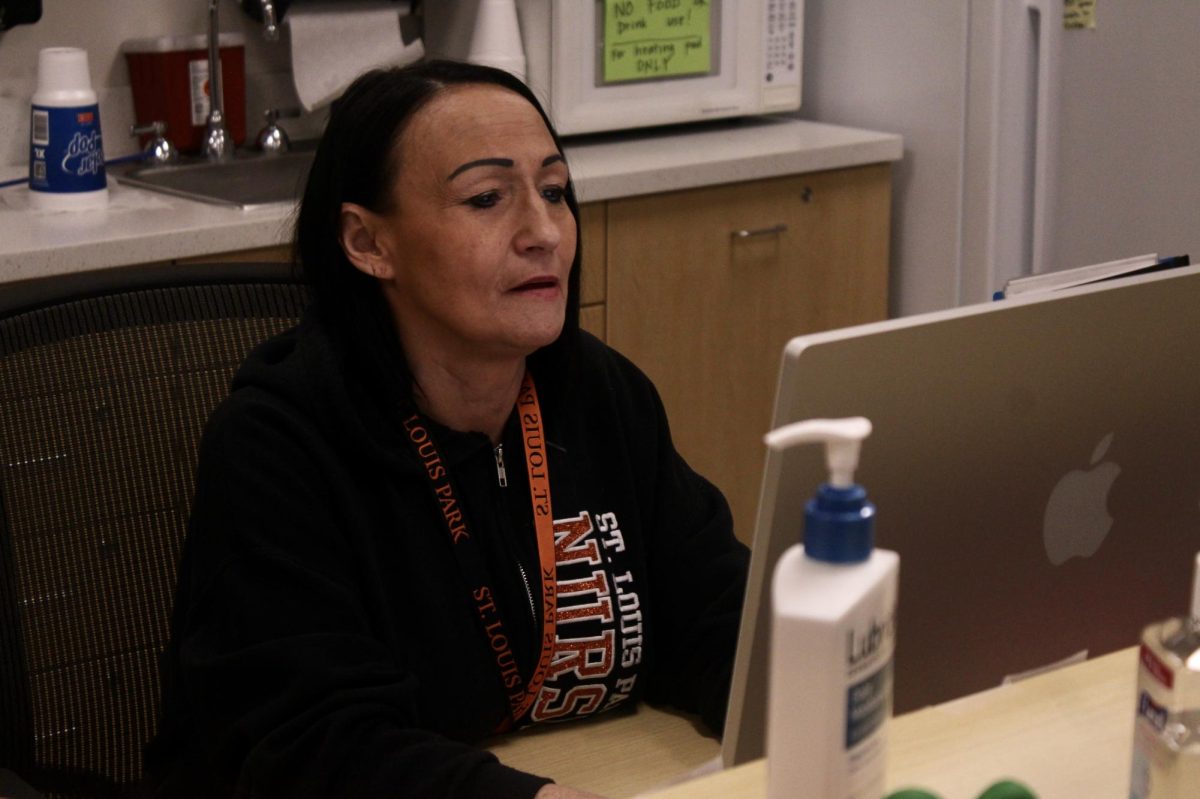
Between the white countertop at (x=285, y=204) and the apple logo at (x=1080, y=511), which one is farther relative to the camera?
the white countertop at (x=285, y=204)

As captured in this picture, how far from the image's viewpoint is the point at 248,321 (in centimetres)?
144

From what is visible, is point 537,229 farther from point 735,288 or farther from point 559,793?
point 735,288

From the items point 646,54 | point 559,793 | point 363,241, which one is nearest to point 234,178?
point 646,54

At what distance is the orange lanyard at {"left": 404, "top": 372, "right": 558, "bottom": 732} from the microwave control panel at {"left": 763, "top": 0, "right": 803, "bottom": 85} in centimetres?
185

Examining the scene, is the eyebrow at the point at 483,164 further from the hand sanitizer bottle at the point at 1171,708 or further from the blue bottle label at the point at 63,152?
the blue bottle label at the point at 63,152

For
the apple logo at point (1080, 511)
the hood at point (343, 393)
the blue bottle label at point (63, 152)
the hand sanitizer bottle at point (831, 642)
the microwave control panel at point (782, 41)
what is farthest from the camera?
the microwave control panel at point (782, 41)

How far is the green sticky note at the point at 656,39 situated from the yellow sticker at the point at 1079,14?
→ 621 millimetres

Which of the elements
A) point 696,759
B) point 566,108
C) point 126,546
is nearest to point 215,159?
point 566,108

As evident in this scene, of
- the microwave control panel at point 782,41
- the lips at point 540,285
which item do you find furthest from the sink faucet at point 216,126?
the lips at point 540,285

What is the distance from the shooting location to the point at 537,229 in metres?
1.37

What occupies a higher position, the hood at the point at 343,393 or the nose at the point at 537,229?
the nose at the point at 537,229

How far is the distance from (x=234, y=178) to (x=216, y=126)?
0.12m

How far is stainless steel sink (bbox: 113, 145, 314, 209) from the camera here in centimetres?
244

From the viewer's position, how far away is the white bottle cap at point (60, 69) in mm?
2340
